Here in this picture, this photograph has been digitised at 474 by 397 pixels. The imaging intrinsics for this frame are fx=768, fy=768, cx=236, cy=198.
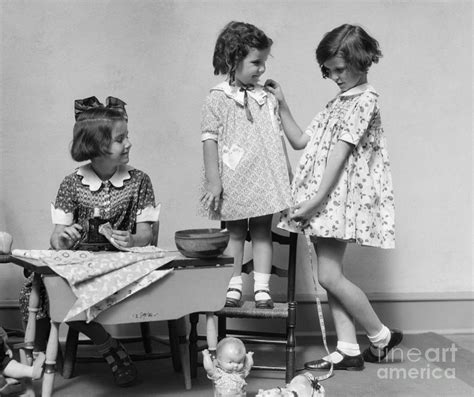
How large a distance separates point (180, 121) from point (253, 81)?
74cm

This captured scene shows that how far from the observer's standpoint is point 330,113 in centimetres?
347

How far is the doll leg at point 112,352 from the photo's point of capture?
309 centimetres

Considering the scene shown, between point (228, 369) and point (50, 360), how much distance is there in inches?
26.0

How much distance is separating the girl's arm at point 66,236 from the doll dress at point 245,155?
0.60m

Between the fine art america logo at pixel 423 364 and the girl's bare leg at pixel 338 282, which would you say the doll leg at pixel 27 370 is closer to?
the girl's bare leg at pixel 338 282

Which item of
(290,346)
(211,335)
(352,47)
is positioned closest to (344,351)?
(290,346)

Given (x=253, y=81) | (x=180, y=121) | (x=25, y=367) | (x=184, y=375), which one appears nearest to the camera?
(x=25, y=367)

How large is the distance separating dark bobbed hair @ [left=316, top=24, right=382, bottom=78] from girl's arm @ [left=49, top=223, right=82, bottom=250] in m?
1.32

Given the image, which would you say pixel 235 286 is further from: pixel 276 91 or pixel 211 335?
pixel 276 91

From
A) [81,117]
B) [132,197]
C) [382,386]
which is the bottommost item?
[382,386]

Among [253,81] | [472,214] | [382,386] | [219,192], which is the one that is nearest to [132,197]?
[219,192]

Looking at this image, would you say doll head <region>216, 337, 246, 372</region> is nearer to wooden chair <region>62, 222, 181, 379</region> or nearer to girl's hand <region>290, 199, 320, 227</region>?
wooden chair <region>62, 222, 181, 379</region>

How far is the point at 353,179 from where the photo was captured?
11.0 feet

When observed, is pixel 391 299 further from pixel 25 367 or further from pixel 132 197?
pixel 25 367
